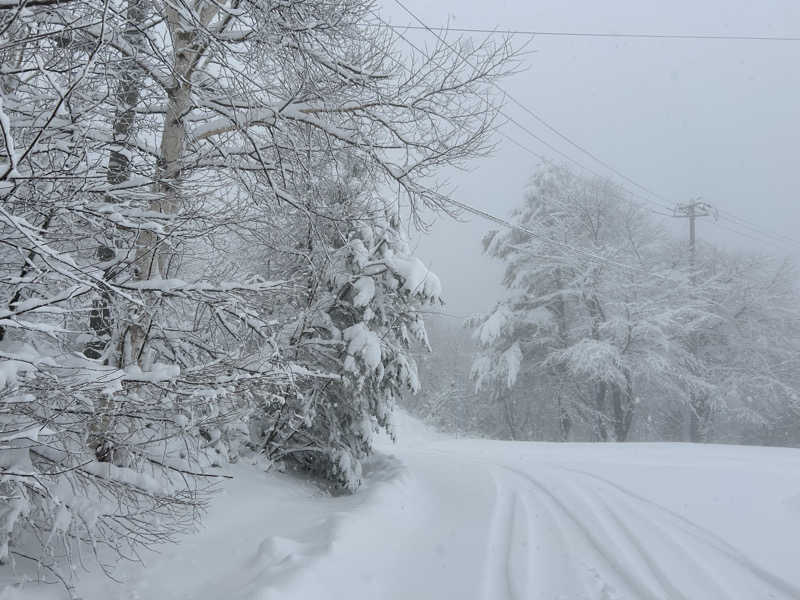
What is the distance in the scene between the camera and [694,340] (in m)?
23.2

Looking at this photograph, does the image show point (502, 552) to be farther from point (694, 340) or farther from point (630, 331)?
point (694, 340)

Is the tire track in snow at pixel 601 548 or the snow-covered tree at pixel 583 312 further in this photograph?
the snow-covered tree at pixel 583 312

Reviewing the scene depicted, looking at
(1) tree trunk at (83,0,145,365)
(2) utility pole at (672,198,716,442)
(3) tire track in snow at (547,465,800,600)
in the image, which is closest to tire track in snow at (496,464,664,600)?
(3) tire track in snow at (547,465,800,600)

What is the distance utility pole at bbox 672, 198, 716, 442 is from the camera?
2231 centimetres

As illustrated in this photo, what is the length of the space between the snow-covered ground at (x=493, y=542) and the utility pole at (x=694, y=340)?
16142mm

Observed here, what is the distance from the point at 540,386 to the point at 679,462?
13.9 m

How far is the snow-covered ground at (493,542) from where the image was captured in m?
3.76

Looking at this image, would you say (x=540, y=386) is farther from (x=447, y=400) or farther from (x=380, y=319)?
(x=380, y=319)

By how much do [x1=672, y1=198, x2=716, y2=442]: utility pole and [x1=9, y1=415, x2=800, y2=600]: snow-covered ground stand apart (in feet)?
53.0

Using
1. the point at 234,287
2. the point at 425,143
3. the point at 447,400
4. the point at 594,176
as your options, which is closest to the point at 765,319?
the point at 594,176

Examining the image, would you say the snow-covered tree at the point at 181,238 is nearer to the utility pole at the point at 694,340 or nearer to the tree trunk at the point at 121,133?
the tree trunk at the point at 121,133

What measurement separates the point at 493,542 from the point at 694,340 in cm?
2198

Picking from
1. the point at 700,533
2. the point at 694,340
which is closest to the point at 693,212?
the point at 694,340

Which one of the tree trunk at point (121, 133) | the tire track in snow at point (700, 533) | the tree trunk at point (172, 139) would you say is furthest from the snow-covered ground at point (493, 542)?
the tree trunk at point (121, 133)
